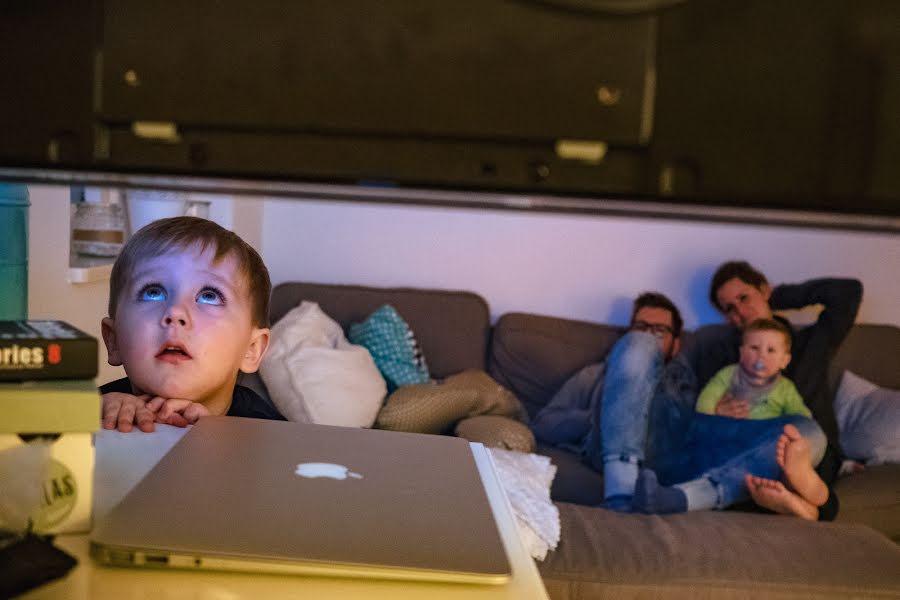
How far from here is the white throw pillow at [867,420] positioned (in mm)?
2418

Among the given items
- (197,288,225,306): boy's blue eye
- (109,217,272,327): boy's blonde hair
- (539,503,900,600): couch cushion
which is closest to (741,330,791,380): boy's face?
(539,503,900,600): couch cushion

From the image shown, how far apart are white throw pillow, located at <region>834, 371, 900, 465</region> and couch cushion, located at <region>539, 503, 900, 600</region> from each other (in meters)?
0.56

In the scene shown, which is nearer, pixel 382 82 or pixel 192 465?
pixel 382 82

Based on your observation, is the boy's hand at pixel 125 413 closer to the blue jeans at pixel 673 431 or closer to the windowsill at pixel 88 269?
the windowsill at pixel 88 269

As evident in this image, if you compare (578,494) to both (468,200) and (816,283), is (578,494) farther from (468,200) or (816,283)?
(468,200)

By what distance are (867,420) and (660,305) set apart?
716 mm

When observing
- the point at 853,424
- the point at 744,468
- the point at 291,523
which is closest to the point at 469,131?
the point at 291,523

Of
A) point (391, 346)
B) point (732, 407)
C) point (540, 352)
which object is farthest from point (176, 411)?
point (540, 352)

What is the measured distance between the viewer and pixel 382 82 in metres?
0.42

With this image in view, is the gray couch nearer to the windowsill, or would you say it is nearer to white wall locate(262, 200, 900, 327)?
white wall locate(262, 200, 900, 327)

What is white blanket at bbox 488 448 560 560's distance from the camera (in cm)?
169

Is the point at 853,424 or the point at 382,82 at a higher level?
the point at 382,82

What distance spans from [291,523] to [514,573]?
154 millimetres

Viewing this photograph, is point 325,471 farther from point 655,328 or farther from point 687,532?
point 655,328
